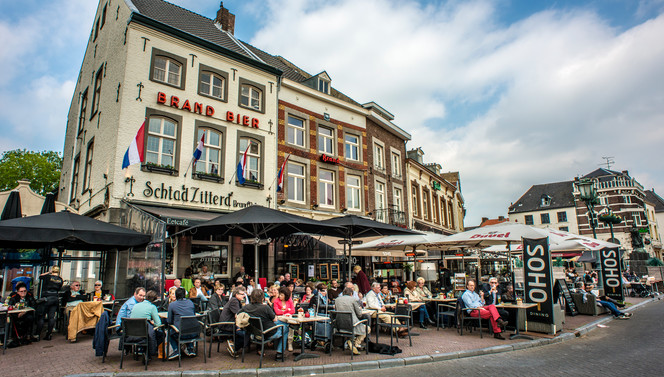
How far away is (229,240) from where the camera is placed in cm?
1531

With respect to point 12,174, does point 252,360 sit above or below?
below

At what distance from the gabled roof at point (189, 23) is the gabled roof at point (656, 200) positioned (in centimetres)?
7132

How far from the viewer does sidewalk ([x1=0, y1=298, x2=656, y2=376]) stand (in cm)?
635

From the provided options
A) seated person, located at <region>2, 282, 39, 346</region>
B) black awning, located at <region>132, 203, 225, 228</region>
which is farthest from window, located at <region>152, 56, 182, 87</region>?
seated person, located at <region>2, 282, 39, 346</region>

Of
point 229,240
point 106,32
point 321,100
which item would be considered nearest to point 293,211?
point 229,240

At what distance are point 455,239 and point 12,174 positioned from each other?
36.6m

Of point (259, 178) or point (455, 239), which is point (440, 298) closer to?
point (455, 239)

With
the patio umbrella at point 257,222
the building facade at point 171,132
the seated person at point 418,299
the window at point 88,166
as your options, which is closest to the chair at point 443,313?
the seated person at point 418,299

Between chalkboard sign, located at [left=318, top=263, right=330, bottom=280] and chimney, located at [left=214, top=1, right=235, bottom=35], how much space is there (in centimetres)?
1399

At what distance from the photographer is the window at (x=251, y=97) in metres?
16.7

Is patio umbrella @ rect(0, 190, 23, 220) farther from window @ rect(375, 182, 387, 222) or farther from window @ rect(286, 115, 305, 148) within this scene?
window @ rect(375, 182, 387, 222)

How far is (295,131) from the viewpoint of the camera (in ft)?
61.5

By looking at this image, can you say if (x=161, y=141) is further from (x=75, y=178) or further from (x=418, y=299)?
(x=418, y=299)

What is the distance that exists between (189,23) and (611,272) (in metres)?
20.4
